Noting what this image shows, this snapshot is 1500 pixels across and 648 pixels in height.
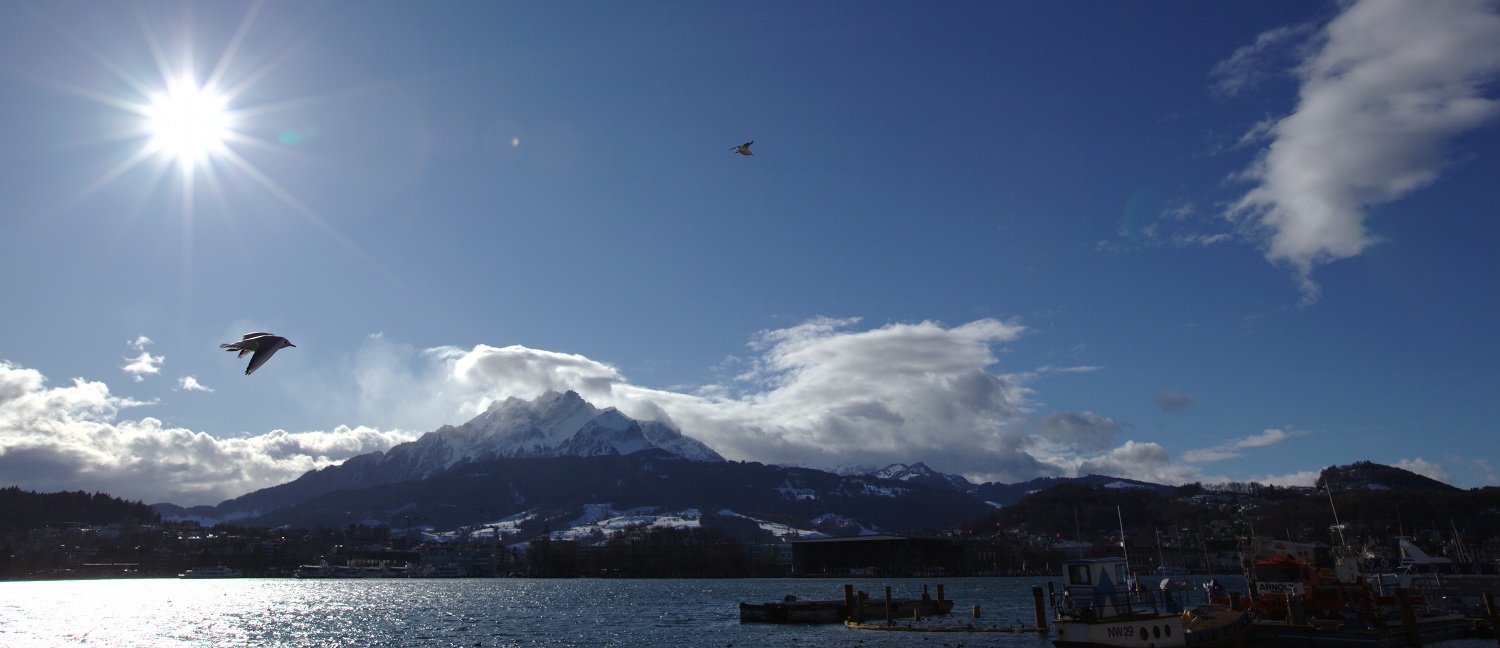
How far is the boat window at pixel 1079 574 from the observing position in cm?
4634

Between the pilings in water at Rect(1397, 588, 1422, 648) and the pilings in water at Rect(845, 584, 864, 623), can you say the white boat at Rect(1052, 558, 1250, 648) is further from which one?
the pilings in water at Rect(845, 584, 864, 623)

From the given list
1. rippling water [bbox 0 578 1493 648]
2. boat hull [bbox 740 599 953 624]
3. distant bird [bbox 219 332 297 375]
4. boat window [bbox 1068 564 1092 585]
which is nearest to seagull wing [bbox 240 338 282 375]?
distant bird [bbox 219 332 297 375]

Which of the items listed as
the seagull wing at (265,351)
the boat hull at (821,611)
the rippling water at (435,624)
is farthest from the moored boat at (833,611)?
the seagull wing at (265,351)

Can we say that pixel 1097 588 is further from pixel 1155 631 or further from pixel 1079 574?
pixel 1155 631

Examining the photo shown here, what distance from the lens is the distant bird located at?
58.3ft

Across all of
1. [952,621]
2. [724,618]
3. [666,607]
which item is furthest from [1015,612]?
[666,607]

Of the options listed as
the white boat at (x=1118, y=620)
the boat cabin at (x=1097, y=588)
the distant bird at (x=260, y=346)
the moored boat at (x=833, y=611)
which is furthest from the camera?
the moored boat at (x=833, y=611)

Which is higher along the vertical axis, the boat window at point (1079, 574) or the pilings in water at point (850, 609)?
the boat window at point (1079, 574)

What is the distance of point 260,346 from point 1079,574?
43.1 metres

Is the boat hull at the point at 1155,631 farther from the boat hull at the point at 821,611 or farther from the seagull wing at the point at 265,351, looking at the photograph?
the boat hull at the point at 821,611

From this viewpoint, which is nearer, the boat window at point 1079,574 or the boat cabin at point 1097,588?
the boat cabin at point 1097,588

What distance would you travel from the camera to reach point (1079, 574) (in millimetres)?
46531

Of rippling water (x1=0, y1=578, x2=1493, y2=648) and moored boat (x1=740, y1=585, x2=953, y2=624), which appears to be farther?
moored boat (x1=740, y1=585, x2=953, y2=624)

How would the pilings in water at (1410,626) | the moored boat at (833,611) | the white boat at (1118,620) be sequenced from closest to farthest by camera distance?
the white boat at (1118,620), the pilings in water at (1410,626), the moored boat at (833,611)
